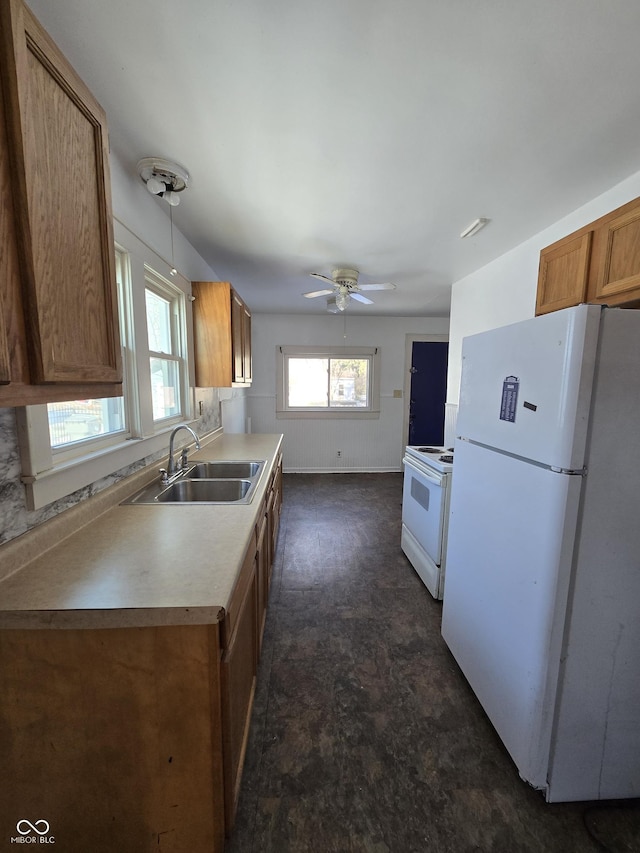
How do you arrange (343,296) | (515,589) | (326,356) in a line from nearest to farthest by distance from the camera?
1. (515,589)
2. (343,296)
3. (326,356)

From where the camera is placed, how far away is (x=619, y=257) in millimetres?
1351

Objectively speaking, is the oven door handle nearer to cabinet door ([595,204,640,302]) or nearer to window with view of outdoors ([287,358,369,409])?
cabinet door ([595,204,640,302])

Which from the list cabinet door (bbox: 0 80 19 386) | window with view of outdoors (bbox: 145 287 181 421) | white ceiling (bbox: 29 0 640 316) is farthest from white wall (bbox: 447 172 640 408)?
window with view of outdoors (bbox: 145 287 181 421)

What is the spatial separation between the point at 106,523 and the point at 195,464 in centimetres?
85

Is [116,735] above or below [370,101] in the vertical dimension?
below

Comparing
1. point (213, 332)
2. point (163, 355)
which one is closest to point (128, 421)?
point (163, 355)

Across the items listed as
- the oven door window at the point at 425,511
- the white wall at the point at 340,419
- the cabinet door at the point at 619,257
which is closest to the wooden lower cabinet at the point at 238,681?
the oven door window at the point at 425,511

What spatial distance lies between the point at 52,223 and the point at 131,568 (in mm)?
916

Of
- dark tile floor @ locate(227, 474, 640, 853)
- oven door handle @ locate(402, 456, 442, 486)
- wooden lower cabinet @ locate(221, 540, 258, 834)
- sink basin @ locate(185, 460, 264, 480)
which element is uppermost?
sink basin @ locate(185, 460, 264, 480)

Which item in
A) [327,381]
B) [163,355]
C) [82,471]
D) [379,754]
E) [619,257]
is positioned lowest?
[379,754]

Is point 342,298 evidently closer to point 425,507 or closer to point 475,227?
point 475,227

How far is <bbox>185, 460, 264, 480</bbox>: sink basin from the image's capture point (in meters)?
2.16

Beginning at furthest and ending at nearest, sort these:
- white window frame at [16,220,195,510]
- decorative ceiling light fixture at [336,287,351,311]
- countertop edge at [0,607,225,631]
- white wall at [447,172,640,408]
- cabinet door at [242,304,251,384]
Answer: cabinet door at [242,304,251,384], decorative ceiling light fixture at [336,287,351,311], white wall at [447,172,640,408], white window frame at [16,220,195,510], countertop edge at [0,607,225,631]

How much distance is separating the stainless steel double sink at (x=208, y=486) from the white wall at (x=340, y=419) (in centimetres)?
298
